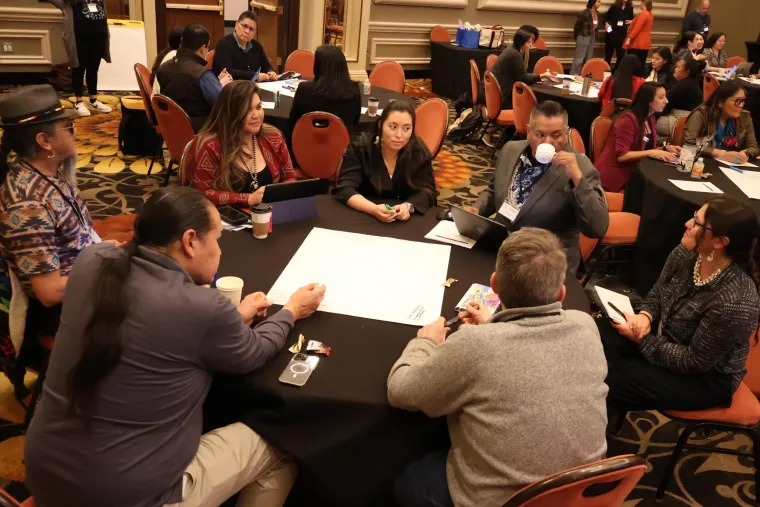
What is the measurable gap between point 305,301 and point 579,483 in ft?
2.99

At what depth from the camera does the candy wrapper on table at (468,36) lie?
8.66m

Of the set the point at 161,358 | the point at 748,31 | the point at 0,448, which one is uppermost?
the point at 748,31

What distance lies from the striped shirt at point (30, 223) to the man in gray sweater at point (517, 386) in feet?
4.04

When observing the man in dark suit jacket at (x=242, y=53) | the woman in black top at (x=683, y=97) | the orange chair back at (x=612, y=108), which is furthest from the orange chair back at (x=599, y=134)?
the man in dark suit jacket at (x=242, y=53)

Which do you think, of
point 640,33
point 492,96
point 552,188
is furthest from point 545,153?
point 640,33

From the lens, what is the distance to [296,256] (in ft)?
7.20

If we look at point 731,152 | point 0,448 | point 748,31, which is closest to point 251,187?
point 0,448

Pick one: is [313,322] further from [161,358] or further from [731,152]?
[731,152]

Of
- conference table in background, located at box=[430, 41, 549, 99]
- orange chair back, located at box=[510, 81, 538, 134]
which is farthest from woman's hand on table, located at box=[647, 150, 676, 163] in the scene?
conference table in background, located at box=[430, 41, 549, 99]

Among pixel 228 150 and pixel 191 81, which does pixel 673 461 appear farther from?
pixel 191 81

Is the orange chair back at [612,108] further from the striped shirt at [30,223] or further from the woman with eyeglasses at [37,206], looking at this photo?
the striped shirt at [30,223]

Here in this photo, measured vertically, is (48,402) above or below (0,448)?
above

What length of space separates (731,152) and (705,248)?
2443 millimetres

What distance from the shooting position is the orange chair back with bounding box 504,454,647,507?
1.27m
